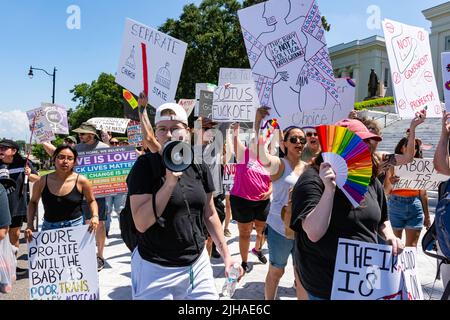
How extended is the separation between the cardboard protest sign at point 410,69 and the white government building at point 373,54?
41.8 meters

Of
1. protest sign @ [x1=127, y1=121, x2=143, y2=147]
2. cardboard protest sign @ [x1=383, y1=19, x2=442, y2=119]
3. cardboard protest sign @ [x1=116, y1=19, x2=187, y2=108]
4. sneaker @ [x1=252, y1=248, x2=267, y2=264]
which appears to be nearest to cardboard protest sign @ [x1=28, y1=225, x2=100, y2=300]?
A: cardboard protest sign @ [x1=116, y1=19, x2=187, y2=108]

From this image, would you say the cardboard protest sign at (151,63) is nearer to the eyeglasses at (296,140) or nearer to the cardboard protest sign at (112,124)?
the eyeglasses at (296,140)

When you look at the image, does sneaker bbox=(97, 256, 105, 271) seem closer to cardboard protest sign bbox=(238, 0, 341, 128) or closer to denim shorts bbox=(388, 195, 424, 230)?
cardboard protest sign bbox=(238, 0, 341, 128)

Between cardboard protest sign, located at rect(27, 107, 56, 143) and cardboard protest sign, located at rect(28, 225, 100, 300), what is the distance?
3029 millimetres

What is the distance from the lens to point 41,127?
6621mm

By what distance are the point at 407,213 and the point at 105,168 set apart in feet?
13.5

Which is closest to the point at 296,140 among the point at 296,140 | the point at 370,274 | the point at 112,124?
the point at 296,140

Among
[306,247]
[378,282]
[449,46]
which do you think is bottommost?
[378,282]

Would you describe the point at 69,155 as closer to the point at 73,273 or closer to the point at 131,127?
the point at 73,273

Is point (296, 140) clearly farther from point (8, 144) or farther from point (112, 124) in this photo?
point (112, 124)

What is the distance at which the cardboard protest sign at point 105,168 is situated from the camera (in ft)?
18.1
